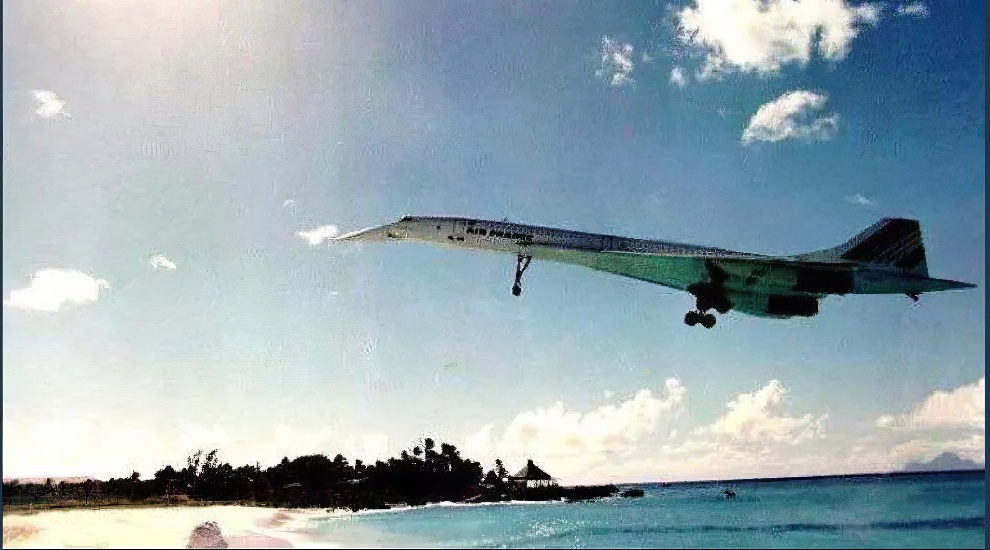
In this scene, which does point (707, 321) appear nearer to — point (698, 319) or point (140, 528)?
point (698, 319)

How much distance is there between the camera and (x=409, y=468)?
102 ft

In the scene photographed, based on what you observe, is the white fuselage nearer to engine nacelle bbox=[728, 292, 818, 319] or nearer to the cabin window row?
the cabin window row

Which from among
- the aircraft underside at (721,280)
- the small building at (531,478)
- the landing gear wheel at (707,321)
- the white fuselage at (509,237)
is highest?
the white fuselage at (509,237)

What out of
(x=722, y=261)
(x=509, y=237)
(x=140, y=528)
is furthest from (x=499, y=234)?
(x=140, y=528)

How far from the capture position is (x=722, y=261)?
23.0 m

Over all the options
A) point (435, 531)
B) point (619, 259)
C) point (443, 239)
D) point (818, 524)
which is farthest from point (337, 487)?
point (818, 524)

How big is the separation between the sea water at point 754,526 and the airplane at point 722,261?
6316 millimetres

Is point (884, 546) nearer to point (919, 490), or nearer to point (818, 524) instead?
point (818, 524)

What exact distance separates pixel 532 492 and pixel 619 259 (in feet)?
40.3

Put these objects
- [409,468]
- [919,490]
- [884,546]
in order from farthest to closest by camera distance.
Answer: [409,468] → [919,490] → [884,546]

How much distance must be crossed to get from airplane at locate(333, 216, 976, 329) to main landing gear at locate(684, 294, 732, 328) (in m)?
0.03

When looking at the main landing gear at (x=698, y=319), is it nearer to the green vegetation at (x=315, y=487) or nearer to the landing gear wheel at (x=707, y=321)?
the landing gear wheel at (x=707, y=321)

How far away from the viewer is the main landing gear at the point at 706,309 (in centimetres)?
2375

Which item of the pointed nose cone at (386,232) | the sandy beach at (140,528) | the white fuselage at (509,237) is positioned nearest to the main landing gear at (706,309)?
the white fuselage at (509,237)
